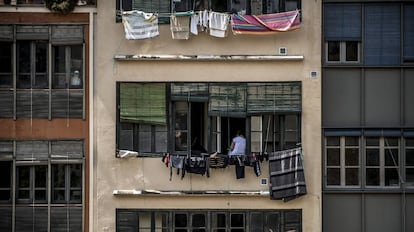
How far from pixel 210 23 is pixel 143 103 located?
8.59 feet

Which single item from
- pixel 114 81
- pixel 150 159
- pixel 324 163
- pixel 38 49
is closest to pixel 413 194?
pixel 324 163

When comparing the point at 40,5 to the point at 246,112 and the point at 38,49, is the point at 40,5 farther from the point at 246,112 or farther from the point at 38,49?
the point at 246,112

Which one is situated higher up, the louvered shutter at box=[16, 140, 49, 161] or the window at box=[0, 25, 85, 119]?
the window at box=[0, 25, 85, 119]

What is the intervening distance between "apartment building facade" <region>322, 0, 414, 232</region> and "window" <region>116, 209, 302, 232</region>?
1063mm

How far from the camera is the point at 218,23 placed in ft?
62.8

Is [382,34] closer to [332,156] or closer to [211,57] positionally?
[332,156]

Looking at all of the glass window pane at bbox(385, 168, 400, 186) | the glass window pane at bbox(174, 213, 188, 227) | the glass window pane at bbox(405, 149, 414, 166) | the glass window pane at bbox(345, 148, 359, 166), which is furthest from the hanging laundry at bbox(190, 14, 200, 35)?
the glass window pane at bbox(405, 149, 414, 166)

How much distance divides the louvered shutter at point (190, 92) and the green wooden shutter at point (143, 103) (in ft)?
1.00

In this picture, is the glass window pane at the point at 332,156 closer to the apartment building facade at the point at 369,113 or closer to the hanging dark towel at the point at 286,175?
the apartment building facade at the point at 369,113

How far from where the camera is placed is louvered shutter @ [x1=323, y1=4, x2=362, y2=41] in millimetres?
19484

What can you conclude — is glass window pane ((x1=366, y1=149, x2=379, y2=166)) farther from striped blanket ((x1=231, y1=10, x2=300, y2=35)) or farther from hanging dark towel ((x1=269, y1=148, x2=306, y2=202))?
striped blanket ((x1=231, y1=10, x2=300, y2=35))

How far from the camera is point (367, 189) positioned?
1944 cm

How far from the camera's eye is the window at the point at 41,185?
19.4 m

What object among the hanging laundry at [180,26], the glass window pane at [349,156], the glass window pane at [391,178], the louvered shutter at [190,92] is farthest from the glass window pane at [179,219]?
the glass window pane at [391,178]
